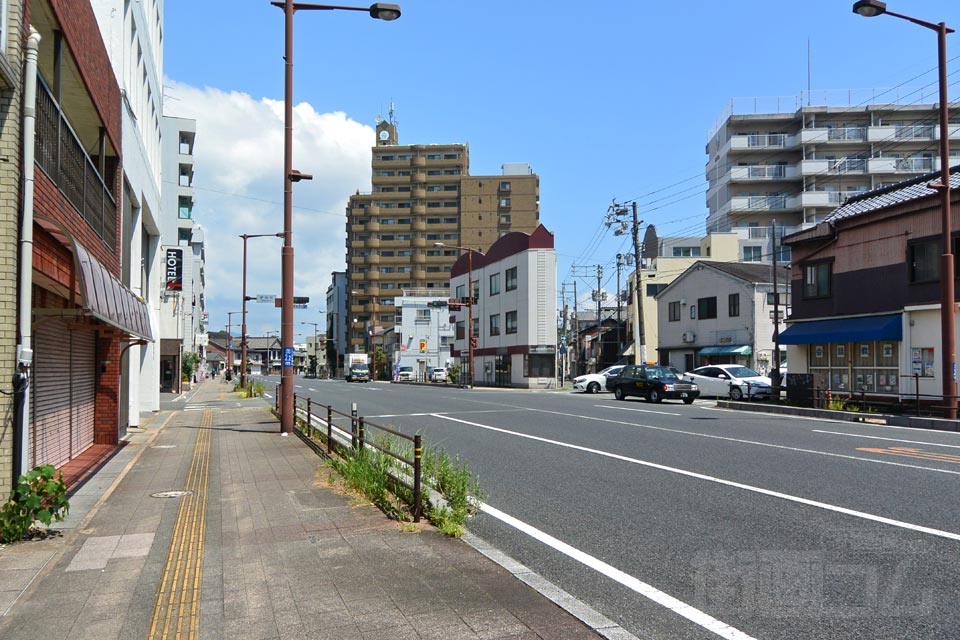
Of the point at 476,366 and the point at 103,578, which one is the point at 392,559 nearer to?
the point at 103,578

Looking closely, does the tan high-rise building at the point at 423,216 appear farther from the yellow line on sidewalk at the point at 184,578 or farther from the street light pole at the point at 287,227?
the yellow line on sidewalk at the point at 184,578

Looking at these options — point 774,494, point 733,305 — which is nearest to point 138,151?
point 774,494

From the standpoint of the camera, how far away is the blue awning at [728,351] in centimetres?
4166

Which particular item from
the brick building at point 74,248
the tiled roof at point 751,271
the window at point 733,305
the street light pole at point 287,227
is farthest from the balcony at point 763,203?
the brick building at point 74,248

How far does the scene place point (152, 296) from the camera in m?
27.7

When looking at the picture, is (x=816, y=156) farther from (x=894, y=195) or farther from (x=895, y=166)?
(x=894, y=195)

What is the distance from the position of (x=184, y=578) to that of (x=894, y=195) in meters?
26.9

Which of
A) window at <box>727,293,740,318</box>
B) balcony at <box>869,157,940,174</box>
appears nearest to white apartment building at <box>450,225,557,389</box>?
window at <box>727,293,740,318</box>

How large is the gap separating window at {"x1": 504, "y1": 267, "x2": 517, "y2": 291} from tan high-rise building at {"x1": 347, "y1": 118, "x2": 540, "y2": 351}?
156 feet

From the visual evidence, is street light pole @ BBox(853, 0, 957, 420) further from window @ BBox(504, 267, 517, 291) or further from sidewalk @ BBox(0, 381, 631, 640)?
window @ BBox(504, 267, 517, 291)

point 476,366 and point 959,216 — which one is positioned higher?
point 959,216

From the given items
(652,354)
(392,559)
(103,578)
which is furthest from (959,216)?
(652,354)

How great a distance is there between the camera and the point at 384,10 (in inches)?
584

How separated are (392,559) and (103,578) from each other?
7.54 feet
